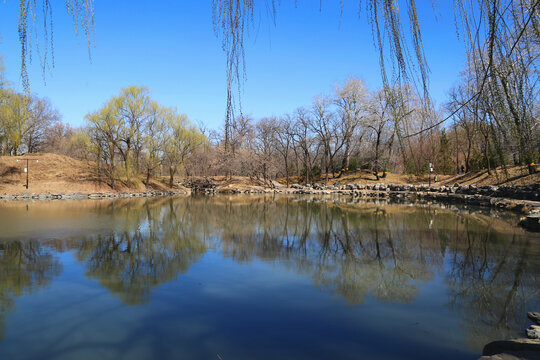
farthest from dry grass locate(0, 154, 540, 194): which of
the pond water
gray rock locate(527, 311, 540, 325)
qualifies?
gray rock locate(527, 311, 540, 325)

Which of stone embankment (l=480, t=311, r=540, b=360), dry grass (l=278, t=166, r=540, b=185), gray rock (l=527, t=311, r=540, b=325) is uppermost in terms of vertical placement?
dry grass (l=278, t=166, r=540, b=185)

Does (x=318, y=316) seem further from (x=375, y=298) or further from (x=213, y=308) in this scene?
(x=213, y=308)

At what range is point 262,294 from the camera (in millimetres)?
5215

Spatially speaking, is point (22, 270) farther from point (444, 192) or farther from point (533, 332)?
point (444, 192)

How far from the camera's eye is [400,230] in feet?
35.3

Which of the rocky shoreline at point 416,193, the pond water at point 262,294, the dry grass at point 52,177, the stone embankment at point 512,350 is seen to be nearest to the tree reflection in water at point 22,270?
the pond water at point 262,294

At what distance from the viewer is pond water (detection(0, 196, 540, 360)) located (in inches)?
145

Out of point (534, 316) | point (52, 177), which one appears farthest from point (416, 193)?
point (52, 177)

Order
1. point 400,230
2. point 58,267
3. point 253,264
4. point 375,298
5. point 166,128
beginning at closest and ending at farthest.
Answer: point 375,298
point 58,267
point 253,264
point 400,230
point 166,128

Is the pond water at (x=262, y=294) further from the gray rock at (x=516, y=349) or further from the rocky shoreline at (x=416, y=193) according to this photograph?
the rocky shoreline at (x=416, y=193)

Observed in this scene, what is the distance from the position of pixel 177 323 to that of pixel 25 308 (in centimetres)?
216

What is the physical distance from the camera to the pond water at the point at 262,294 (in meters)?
3.68

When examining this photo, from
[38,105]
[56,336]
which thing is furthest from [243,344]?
[38,105]

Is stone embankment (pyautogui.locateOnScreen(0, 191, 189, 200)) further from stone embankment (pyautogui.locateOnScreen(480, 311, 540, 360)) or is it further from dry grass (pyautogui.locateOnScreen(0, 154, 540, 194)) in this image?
stone embankment (pyautogui.locateOnScreen(480, 311, 540, 360))
